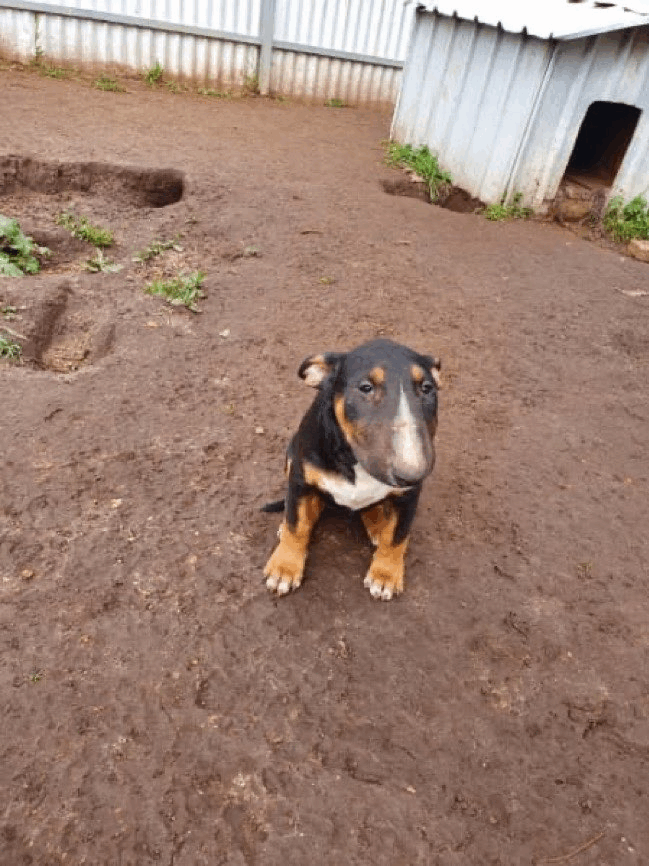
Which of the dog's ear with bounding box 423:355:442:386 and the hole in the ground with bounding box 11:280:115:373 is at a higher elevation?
the dog's ear with bounding box 423:355:442:386

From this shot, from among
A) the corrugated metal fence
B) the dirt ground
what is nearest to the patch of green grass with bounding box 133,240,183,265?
the dirt ground

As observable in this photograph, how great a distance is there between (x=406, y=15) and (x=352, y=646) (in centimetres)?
1212

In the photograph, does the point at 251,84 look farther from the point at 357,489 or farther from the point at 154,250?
the point at 357,489

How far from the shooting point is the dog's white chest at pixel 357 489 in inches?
99.8

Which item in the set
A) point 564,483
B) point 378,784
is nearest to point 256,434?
point 564,483

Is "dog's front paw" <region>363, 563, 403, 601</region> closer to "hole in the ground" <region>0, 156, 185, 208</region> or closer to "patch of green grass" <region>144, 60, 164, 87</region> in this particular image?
"hole in the ground" <region>0, 156, 185, 208</region>

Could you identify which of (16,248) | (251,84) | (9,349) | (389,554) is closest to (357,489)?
(389,554)

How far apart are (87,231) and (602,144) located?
24.0 feet

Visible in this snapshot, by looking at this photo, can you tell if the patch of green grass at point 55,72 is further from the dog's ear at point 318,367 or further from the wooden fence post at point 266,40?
the dog's ear at point 318,367

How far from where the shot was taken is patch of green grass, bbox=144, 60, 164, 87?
35.3 feet

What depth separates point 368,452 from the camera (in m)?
2.25

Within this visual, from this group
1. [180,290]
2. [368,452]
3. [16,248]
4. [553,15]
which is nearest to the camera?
[368,452]

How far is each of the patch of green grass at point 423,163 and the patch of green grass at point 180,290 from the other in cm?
421

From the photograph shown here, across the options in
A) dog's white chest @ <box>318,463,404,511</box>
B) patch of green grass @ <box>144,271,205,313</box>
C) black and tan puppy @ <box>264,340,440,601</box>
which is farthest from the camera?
patch of green grass @ <box>144,271,205,313</box>
